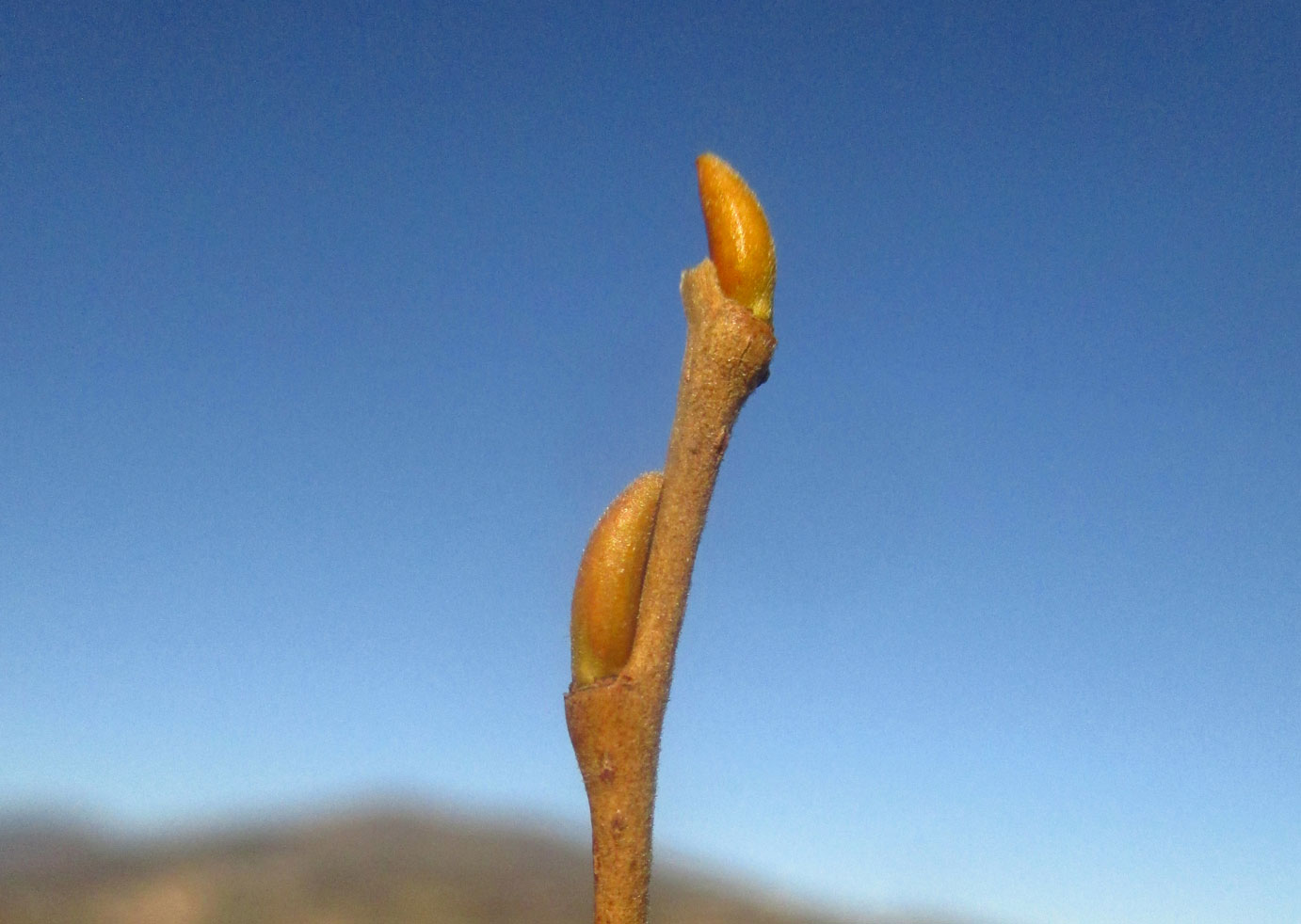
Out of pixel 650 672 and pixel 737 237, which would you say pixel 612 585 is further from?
pixel 737 237

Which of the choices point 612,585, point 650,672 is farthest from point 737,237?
point 650,672

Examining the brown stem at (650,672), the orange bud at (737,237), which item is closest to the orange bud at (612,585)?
the brown stem at (650,672)

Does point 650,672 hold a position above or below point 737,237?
below

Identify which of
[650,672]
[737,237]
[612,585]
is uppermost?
[737,237]

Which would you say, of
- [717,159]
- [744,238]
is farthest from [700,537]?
[717,159]

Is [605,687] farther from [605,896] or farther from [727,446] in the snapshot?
[727,446]

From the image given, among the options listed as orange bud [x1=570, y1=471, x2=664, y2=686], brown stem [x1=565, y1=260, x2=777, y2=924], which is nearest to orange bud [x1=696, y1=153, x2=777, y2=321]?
brown stem [x1=565, y1=260, x2=777, y2=924]
